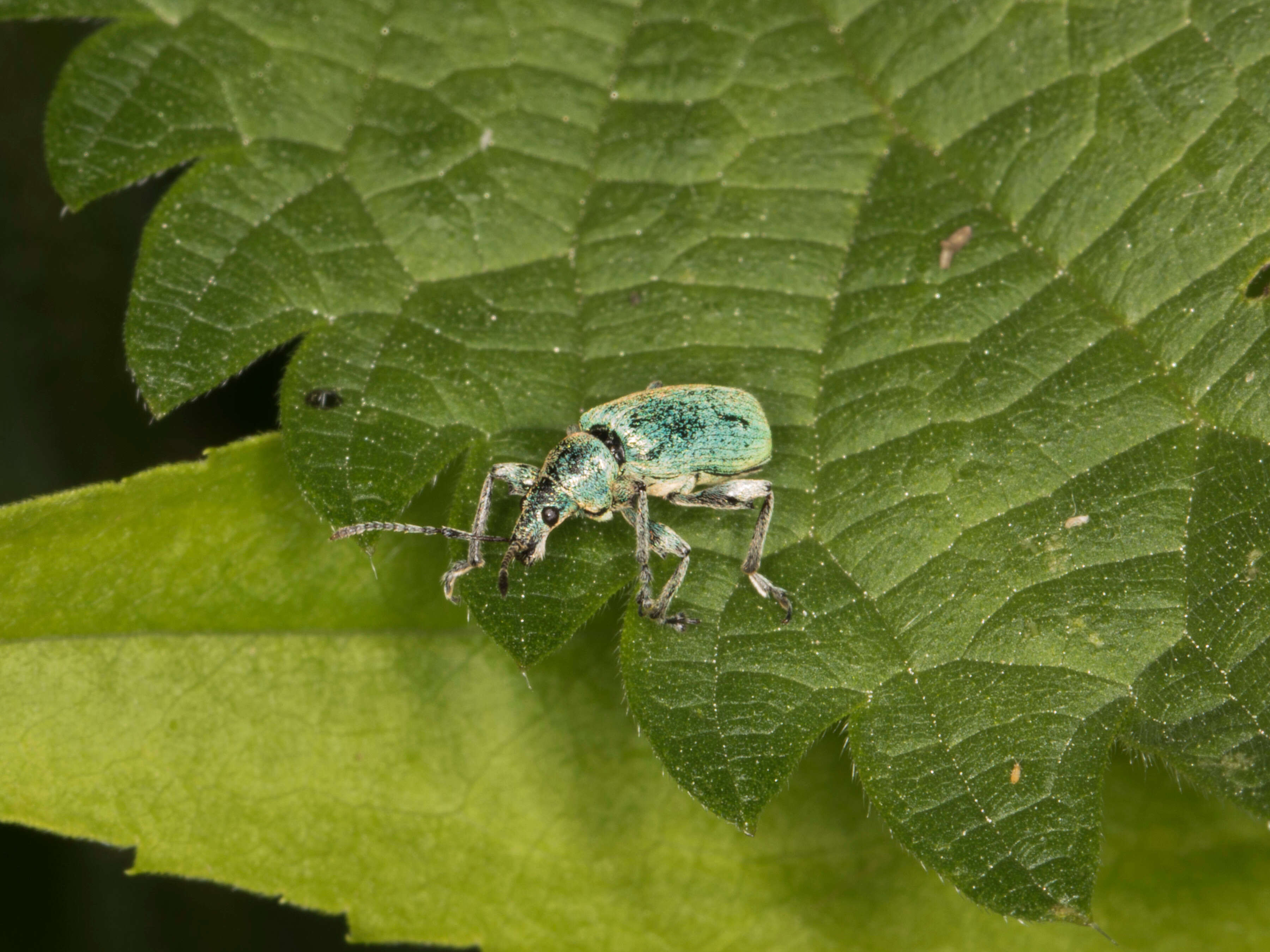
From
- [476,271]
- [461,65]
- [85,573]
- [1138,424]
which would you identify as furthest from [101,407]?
[1138,424]

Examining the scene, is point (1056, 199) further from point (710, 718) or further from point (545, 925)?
point (545, 925)

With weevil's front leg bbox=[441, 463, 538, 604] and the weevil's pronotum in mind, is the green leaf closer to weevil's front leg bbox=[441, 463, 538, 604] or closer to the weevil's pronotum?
weevil's front leg bbox=[441, 463, 538, 604]

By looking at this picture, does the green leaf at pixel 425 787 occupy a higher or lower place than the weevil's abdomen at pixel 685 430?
lower

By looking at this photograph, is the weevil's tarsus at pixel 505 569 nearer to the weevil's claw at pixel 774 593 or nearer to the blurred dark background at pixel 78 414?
the weevil's claw at pixel 774 593

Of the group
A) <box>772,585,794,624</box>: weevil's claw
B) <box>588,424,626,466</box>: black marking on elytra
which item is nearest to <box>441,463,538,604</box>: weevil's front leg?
<box>588,424,626,466</box>: black marking on elytra

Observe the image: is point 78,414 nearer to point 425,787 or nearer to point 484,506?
point 484,506

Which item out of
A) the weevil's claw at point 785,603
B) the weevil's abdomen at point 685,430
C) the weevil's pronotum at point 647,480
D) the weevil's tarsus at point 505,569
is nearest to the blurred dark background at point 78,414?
the weevil's pronotum at point 647,480
